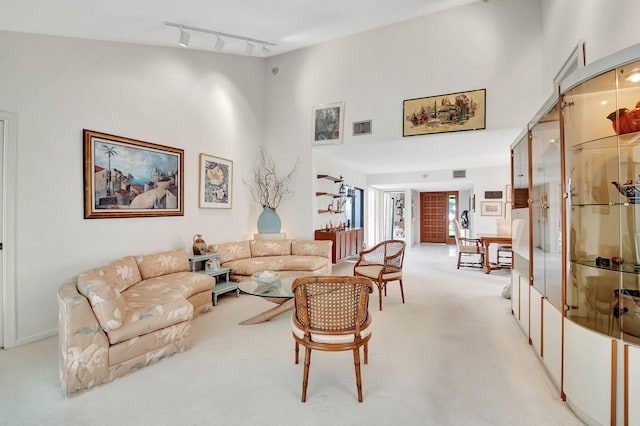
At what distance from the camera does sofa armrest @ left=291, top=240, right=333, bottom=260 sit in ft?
17.8

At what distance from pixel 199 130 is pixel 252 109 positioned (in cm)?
145

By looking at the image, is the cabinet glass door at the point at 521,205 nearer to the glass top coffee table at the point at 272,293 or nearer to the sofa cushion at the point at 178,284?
the glass top coffee table at the point at 272,293

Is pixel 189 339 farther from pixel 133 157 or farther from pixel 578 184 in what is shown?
pixel 578 184

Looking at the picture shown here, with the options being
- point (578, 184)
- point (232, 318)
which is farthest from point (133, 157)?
point (578, 184)

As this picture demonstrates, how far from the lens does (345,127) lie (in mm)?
5418

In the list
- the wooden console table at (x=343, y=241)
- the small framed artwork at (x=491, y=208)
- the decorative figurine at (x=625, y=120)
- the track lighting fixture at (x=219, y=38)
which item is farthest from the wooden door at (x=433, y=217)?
the decorative figurine at (x=625, y=120)

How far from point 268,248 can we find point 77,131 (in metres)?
3.15

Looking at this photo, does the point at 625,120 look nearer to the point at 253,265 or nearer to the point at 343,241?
the point at 253,265

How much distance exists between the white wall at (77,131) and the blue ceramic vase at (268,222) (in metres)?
1.05

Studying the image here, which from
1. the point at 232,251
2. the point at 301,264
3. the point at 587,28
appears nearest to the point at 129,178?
the point at 232,251

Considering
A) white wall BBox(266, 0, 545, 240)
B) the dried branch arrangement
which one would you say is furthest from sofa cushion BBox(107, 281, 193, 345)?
white wall BBox(266, 0, 545, 240)

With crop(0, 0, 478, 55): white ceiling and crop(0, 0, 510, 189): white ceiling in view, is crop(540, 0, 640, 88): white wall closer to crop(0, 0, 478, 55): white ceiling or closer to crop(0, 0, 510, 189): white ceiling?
crop(0, 0, 510, 189): white ceiling

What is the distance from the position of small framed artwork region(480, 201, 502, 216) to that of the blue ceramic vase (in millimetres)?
5224

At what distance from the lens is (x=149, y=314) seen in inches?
97.9
